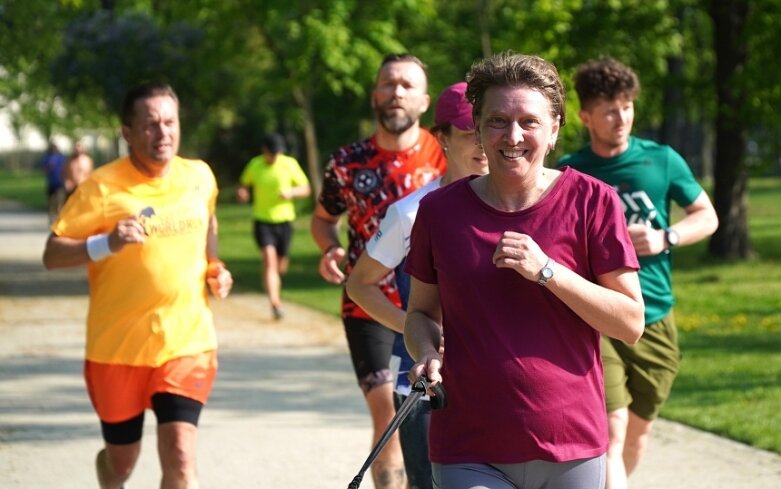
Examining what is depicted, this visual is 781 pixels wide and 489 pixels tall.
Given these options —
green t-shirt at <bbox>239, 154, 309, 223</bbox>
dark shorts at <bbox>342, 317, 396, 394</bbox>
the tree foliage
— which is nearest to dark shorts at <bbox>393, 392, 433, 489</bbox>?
dark shorts at <bbox>342, 317, 396, 394</bbox>

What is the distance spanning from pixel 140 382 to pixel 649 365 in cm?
220

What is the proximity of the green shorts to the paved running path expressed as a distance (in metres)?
1.13

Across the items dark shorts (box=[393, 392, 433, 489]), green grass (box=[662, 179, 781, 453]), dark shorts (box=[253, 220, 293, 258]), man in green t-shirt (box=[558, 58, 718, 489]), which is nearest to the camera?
dark shorts (box=[393, 392, 433, 489])

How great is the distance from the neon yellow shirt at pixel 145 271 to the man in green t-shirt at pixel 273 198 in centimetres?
861

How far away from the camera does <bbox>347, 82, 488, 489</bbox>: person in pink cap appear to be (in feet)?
15.7

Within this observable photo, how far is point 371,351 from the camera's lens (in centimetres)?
588

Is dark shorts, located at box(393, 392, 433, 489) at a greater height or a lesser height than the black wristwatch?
lesser

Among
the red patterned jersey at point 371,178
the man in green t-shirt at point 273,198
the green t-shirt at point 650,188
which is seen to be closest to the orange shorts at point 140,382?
the red patterned jersey at point 371,178

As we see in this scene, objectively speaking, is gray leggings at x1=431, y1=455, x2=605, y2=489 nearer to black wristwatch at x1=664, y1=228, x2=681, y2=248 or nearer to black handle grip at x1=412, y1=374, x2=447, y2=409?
black handle grip at x1=412, y1=374, x2=447, y2=409

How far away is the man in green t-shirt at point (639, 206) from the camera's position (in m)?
5.76

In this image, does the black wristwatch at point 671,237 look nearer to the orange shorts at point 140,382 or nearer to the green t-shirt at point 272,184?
the orange shorts at point 140,382

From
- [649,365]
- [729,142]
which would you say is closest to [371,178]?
[649,365]

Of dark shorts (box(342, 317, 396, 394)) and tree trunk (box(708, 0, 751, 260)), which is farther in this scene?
tree trunk (box(708, 0, 751, 260))

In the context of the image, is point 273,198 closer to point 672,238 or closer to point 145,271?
point 145,271
